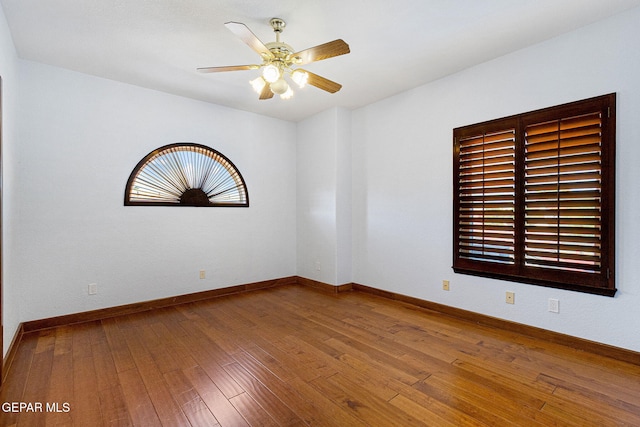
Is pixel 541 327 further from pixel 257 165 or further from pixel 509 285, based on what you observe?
pixel 257 165

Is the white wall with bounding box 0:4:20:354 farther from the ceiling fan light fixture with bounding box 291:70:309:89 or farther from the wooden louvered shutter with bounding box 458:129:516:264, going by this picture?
the wooden louvered shutter with bounding box 458:129:516:264

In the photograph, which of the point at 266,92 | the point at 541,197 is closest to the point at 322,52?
the point at 266,92

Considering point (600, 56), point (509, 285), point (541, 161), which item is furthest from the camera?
point (509, 285)

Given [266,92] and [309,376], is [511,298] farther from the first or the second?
[266,92]

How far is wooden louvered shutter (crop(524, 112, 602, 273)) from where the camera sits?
2.54m

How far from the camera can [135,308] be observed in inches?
147

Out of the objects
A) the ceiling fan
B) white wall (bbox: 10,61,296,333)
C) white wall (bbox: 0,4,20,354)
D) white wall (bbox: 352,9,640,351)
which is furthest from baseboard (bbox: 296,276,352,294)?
white wall (bbox: 0,4,20,354)

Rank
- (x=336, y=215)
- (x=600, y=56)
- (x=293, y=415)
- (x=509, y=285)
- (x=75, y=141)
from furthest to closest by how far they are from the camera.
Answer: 1. (x=336, y=215)
2. (x=75, y=141)
3. (x=509, y=285)
4. (x=600, y=56)
5. (x=293, y=415)

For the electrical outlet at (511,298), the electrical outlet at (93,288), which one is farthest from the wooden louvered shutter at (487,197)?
the electrical outlet at (93,288)

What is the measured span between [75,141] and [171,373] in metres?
2.75

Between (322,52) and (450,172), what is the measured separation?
2109 millimetres

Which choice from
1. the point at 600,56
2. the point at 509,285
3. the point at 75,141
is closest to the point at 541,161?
the point at 600,56

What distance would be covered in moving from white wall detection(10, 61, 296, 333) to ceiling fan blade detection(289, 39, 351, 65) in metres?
2.47

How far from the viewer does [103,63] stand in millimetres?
3180
